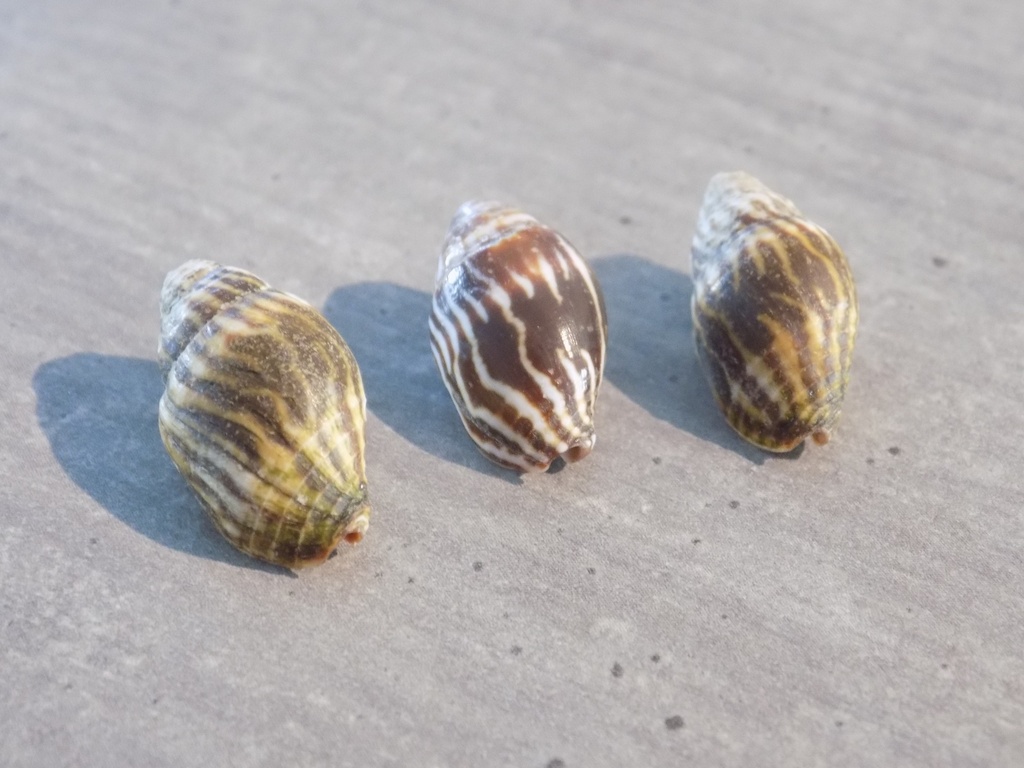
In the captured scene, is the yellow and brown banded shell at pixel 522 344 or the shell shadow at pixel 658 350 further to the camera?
the shell shadow at pixel 658 350

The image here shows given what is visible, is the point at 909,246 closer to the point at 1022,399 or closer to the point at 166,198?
the point at 1022,399

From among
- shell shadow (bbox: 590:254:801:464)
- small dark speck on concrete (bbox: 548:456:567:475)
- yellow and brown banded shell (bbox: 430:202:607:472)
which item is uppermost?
yellow and brown banded shell (bbox: 430:202:607:472)

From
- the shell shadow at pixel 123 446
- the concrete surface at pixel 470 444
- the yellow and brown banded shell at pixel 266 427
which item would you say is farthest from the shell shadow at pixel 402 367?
the shell shadow at pixel 123 446

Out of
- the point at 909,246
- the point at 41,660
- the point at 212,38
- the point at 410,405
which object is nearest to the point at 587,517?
the point at 410,405

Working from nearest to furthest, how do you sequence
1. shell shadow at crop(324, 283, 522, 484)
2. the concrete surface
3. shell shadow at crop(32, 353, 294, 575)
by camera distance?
the concrete surface
shell shadow at crop(32, 353, 294, 575)
shell shadow at crop(324, 283, 522, 484)

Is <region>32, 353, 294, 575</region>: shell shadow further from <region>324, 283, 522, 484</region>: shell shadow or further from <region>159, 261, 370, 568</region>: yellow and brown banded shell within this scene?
<region>324, 283, 522, 484</region>: shell shadow

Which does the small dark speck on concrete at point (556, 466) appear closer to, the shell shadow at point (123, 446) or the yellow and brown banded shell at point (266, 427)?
the yellow and brown banded shell at point (266, 427)

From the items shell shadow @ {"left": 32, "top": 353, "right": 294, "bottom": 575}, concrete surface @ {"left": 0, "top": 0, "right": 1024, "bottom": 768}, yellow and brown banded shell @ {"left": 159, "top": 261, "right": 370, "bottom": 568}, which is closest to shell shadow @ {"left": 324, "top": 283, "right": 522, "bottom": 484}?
concrete surface @ {"left": 0, "top": 0, "right": 1024, "bottom": 768}
